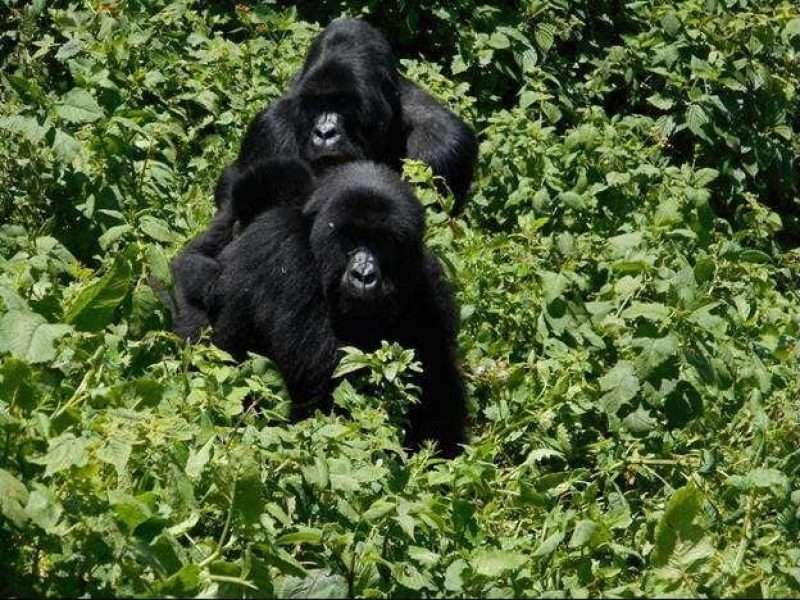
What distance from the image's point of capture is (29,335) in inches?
156

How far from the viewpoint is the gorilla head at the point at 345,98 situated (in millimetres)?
7281

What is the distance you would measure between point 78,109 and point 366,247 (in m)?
1.02

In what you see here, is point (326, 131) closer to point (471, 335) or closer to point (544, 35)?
point (471, 335)

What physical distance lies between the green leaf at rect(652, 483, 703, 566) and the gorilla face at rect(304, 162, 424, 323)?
190 centimetres

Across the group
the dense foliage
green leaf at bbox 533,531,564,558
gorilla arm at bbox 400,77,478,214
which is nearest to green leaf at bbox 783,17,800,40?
the dense foliage

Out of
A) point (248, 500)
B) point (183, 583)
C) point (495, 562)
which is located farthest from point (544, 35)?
point (183, 583)

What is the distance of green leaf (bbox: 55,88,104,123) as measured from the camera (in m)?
5.35

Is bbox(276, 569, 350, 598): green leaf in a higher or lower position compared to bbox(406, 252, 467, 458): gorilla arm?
higher

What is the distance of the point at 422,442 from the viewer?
568 centimetres

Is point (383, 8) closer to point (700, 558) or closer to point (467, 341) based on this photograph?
point (467, 341)

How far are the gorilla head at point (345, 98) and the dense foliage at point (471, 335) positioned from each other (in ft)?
1.29

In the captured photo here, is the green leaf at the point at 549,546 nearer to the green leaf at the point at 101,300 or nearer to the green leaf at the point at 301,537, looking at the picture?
the green leaf at the point at 301,537

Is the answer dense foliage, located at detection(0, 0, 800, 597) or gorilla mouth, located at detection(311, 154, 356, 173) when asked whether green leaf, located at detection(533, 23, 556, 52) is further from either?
gorilla mouth, located at detection(311, 154, 356, 173)

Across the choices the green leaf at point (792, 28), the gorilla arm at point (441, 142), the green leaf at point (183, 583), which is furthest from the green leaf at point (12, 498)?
the green leaf at point (792, 28)
